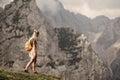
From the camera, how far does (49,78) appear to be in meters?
30.5

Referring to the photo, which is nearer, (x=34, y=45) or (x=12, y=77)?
(x=12, y=77)

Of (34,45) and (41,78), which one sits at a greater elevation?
(34,45)

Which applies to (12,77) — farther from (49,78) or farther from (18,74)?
(49,78)

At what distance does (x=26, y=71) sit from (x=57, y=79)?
122 inches

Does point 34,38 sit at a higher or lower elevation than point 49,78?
higher

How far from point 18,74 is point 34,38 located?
495 centimetres

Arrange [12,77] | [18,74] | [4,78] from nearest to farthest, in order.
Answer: [4,78] < [12,77] < [18,74]

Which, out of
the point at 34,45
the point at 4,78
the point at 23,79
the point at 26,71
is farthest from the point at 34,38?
the point at 4,78

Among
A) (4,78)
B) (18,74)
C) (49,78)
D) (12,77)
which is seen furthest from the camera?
(49,78)

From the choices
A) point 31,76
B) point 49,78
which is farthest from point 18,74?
point 49,78

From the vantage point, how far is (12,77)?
26.4 m

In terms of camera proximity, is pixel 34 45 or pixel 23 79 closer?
pixel 23 79

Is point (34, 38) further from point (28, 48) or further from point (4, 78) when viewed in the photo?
point (4, 78)

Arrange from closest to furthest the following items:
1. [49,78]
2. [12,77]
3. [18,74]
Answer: [12,77] → [18,74] → [49,78]
